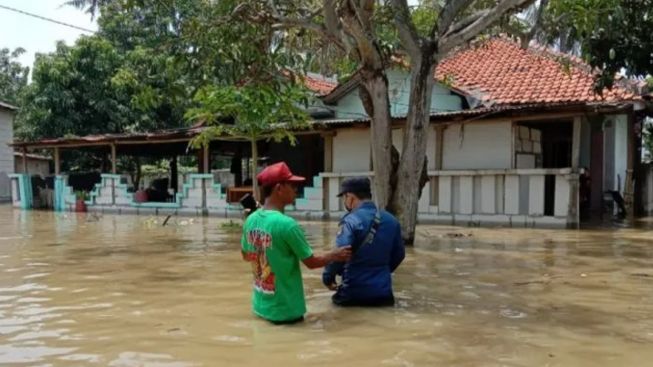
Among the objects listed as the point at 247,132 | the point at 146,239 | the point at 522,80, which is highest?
the point at 522,80

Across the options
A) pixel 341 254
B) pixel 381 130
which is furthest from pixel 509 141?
pixel 341 254

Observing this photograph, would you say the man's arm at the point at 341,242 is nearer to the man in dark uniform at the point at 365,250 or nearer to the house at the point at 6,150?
the man in dark uniform at the point at 365,250

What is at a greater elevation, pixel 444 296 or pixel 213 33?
pixel 213 33

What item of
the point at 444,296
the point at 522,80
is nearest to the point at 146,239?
the point at 444,296

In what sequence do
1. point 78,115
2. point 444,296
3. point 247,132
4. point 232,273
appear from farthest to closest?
1. point 78,115
2. point 247,132
3. point 232,273
4. point 444,296

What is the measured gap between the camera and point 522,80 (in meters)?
18.7

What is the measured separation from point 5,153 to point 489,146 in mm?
26533

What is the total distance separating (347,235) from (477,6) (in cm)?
983

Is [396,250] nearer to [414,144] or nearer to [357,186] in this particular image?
[357,186]

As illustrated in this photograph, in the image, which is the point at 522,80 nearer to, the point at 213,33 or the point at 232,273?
the point at 213,33

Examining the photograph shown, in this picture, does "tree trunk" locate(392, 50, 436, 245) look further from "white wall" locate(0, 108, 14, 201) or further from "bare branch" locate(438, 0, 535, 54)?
"white wall" locate(0, 108, 14, 201)

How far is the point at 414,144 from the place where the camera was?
1086cm

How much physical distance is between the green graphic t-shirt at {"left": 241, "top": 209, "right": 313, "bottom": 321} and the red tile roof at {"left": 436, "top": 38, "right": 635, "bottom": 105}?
10595mm

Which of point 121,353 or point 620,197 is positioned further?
point 620,197
